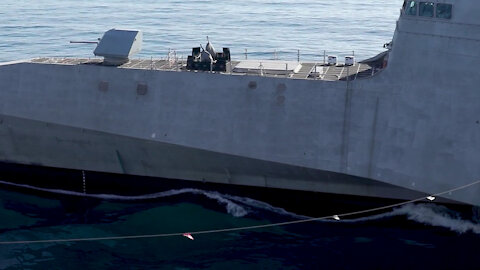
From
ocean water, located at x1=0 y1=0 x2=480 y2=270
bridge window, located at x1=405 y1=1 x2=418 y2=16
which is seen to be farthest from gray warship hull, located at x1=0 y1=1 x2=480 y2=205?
ocean water, located at x1=0 y1=0 x2=480 y2=270

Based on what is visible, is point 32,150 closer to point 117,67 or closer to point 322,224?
point 117,67

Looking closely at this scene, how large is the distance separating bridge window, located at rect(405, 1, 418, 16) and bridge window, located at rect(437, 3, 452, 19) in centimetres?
78

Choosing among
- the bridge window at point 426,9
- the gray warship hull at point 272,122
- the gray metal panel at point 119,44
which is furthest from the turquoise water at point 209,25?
the bridge window at point 426,9

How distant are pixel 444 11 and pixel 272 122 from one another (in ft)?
24.1

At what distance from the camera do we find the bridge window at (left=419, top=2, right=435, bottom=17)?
2050 centimetres

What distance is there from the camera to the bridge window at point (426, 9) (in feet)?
67.3

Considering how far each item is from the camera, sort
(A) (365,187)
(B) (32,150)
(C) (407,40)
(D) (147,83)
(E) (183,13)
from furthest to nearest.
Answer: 1. (E) (183,13)
2. (B) (32,150)
3. (D) (147,83)
4. (A) (365,187)
5. (C) (407,40)

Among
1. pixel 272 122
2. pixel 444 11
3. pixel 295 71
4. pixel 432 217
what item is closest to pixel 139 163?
pixel 272 122

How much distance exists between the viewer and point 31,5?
66.2 metres

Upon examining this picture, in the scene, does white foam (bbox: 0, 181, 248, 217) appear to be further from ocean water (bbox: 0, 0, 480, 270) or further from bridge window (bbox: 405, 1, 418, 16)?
bridge window (bbox: 405, 1, 418, 16)

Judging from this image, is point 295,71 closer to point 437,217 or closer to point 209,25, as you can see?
point 437,217

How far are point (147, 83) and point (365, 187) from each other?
9614mm

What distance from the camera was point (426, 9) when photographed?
67.6ft

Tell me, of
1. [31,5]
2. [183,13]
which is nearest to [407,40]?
[183,13]
